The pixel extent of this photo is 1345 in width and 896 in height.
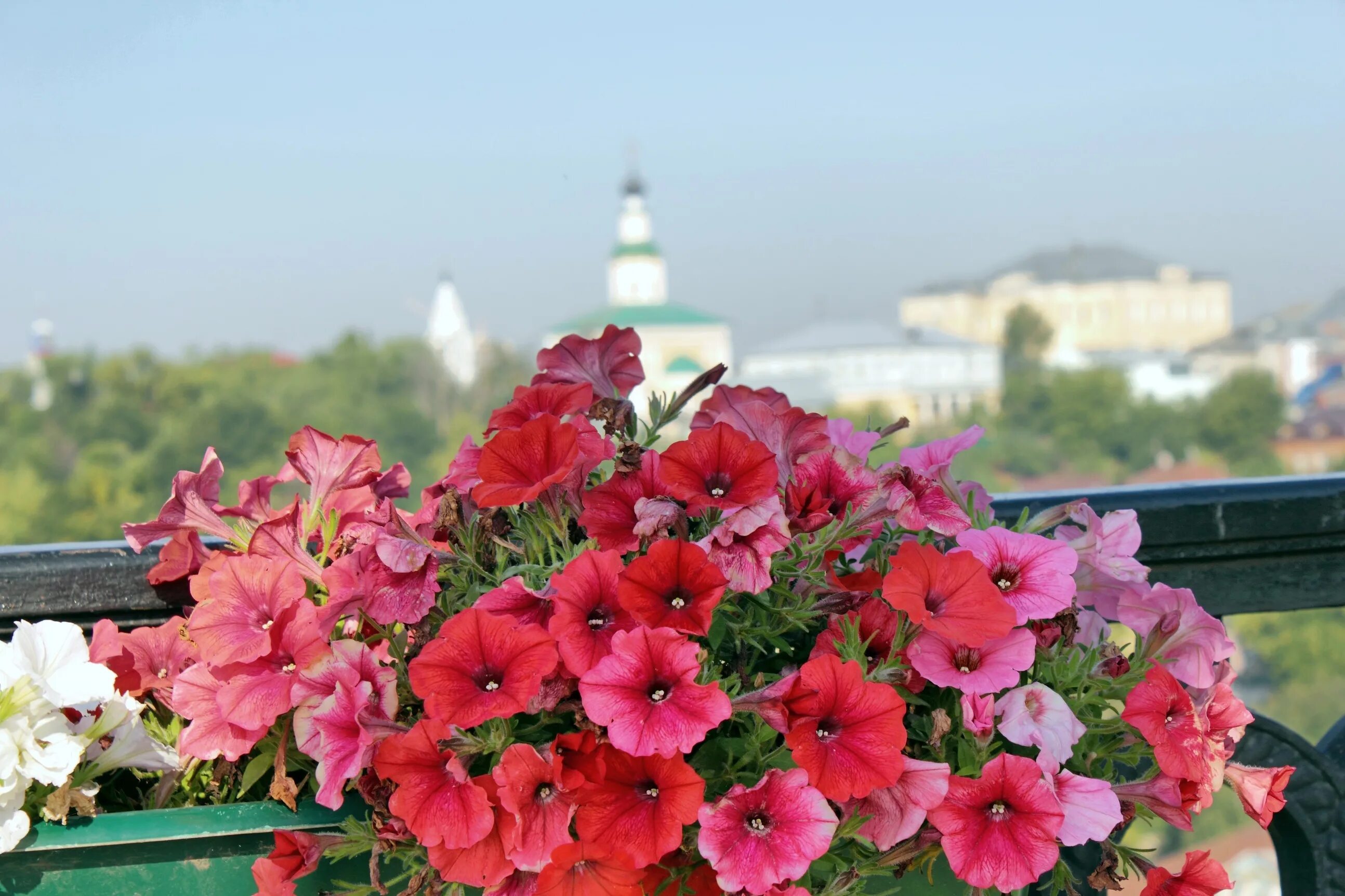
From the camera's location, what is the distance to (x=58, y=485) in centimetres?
5325

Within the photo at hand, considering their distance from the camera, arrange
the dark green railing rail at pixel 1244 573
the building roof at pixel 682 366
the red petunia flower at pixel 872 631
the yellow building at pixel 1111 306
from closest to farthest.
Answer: the red petunia flower at pixel 872 631, the dark green railing rail at pixel 1244 573, the building roof at pixel 682 366, the yellow building at pixel 1111 306

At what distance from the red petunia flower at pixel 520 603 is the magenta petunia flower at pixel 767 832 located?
0.45 ft

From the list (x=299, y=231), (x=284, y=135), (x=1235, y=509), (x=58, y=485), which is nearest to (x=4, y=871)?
(x=1235, y=509)

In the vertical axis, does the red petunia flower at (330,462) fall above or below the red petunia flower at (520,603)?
above

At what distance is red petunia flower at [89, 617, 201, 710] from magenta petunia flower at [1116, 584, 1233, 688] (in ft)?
2.04

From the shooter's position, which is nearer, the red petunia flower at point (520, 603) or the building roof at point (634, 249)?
the red petunia flower at point (520, 603)

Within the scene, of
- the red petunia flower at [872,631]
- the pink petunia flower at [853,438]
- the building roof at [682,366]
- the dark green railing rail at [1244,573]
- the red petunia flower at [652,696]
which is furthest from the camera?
the building roof at [682,366]

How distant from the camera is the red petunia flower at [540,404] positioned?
803mm

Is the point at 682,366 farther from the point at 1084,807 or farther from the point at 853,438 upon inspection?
the point at 1084,807

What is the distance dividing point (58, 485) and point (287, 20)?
42.6 m

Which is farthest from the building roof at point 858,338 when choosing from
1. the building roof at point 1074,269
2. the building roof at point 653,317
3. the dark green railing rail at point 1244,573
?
the dark green railing rail at point 1244,573

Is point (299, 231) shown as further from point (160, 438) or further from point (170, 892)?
point (170, 892)

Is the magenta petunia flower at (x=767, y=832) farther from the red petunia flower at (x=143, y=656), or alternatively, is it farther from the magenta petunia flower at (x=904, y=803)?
the red petunia flower at (x=143, y=656)

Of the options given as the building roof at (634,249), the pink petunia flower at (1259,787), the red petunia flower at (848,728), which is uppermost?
the red petunia flower at (848,728)
